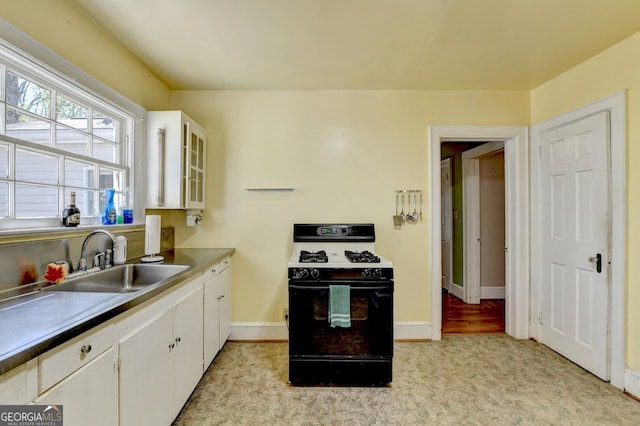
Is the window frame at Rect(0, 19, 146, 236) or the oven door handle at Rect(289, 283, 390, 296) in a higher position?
the window frame at Rect(0, 19, 146, 236)

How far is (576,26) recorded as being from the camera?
1.84 metres

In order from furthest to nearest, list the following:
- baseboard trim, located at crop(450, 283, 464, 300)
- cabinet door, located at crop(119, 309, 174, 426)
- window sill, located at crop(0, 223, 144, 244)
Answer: baseboard trim, located at crop(450, 283, 464, 300), window sill, located at crop(0, 223, 144, 244), cabinet door, located at crop(119, 309, 174, 426)

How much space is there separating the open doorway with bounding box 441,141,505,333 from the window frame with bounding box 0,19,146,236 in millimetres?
3699

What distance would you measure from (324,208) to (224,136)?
1.22 metres

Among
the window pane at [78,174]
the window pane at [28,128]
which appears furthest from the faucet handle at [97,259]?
the window pane at [28,128]

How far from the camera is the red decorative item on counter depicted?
4.65 feet

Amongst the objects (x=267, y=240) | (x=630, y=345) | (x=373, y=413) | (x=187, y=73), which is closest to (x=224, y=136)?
(x=187, y=73)

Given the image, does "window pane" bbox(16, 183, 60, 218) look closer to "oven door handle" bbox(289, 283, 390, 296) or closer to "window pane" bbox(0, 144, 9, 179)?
"window pane" bbox(0, 144, 9, 179)

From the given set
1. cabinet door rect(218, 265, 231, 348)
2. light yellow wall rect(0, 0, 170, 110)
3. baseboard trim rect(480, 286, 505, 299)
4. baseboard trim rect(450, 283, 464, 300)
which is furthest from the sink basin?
baseboard trim rect(480, 286, 505, 299)

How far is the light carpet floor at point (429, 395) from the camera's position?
1728 mm

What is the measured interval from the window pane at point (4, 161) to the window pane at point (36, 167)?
47 millimetres

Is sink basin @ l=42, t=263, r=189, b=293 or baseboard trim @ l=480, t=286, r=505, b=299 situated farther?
baseboard trim @ l=480, t=286, r=505, b=299

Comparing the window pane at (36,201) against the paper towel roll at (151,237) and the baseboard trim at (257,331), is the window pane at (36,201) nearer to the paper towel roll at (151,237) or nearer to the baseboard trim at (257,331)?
the paper towel roll at (151,237)

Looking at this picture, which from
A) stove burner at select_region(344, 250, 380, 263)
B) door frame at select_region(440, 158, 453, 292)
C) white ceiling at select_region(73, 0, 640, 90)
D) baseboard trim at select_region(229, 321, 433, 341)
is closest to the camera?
white ceiling at select_region(73, 0, 640, 90)
